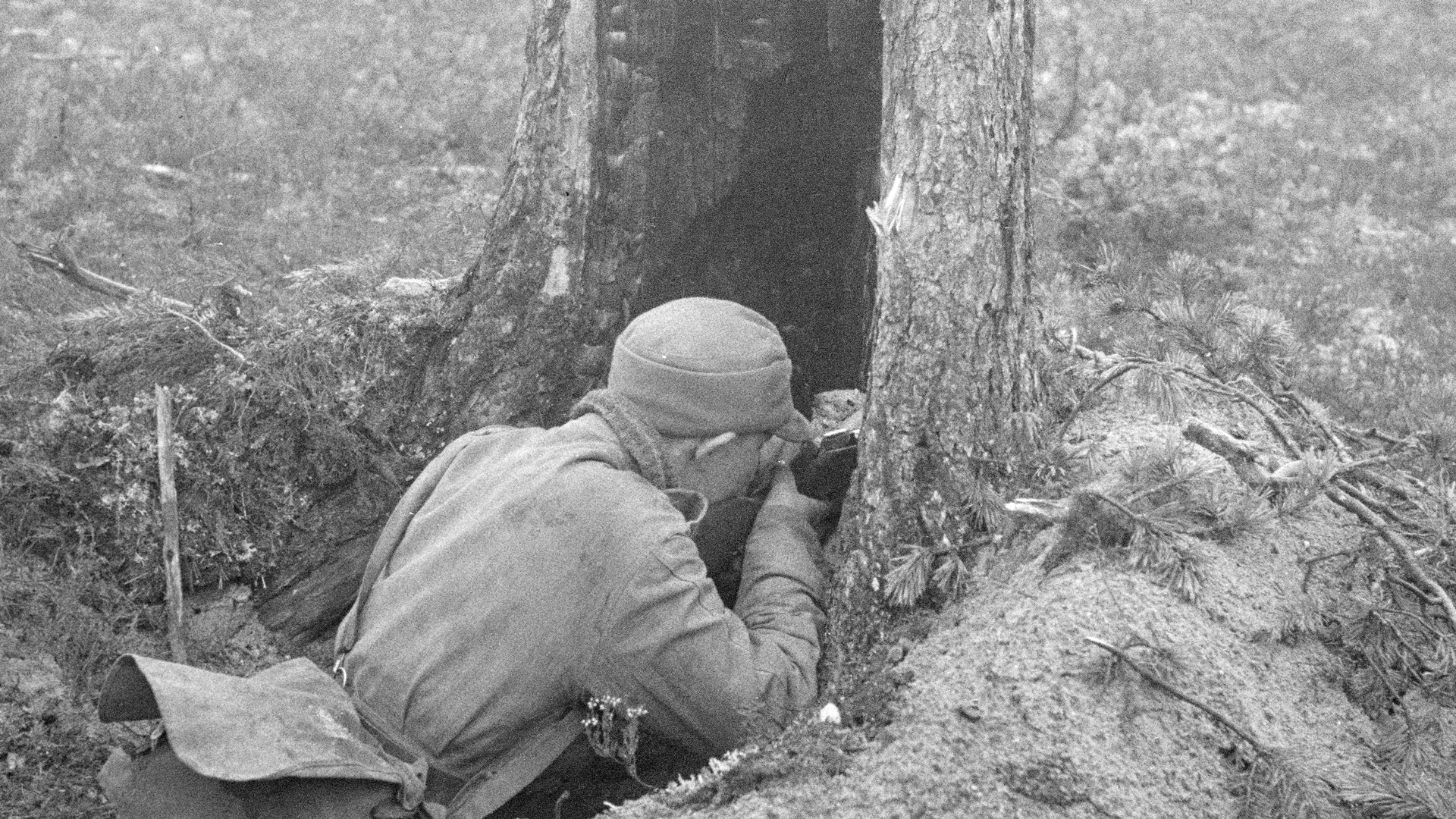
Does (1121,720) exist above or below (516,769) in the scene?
above

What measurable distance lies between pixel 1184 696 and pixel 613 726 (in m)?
1.23

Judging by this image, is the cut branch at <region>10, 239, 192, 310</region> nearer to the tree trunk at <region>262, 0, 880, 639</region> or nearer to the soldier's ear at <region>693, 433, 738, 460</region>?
the tree trunk at <region>262, 0, 880, 639</region>

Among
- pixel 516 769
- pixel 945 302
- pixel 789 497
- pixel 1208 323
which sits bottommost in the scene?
pixel 516 769

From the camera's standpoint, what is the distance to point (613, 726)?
2791 mm

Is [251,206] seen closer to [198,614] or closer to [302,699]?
[198,614]

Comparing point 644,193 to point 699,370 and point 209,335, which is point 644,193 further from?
point 209,335

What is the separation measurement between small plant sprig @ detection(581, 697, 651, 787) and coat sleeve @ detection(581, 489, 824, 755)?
25 millimetres

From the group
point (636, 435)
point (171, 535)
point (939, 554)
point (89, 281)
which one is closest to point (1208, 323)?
point (939, 554)

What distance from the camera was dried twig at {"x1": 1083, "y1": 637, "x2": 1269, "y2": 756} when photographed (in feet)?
7.69

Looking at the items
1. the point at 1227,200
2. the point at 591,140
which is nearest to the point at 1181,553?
the point at 591,140

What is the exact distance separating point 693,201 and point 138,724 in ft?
7.36

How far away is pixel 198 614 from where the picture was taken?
150 inches

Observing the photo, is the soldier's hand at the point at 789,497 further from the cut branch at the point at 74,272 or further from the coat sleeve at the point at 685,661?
the cut branch at the point at 74,272

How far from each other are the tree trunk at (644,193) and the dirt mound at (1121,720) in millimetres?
1577
